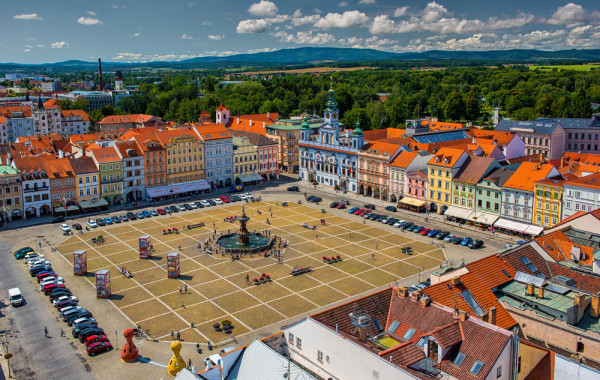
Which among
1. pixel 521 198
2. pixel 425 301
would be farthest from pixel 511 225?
pixel 425 301

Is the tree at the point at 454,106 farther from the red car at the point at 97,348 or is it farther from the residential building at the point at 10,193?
the red car at the point at 97,348

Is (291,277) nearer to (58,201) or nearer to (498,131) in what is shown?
(58,201)

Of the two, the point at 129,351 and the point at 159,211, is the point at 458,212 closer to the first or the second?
the point at 159,211

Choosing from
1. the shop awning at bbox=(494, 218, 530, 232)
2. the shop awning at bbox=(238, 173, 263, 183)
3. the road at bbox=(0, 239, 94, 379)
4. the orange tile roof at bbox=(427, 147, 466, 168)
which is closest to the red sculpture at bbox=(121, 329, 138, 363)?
the road at bbox=(0, 239, 94, 379)

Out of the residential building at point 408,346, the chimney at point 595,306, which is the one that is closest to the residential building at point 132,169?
the residential building at point 408,346

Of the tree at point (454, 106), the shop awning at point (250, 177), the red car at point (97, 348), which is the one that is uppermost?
the tree at point (454, 106)

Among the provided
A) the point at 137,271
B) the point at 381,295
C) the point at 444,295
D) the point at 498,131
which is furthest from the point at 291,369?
the point at 498,131
